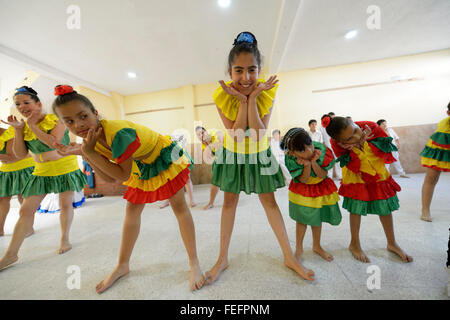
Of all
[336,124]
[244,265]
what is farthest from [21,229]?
[336,124]

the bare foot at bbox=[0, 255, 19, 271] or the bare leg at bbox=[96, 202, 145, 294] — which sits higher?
the bare leg at bbox=[96, 202, 145, 294]

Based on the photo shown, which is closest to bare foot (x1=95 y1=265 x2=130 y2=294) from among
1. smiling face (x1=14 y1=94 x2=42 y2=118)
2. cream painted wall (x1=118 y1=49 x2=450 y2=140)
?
smiling face (x1=14 y1=94 x2=42 y2=118)

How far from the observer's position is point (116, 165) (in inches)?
35.8

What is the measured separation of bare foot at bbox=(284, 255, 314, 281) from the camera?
99 centimetres

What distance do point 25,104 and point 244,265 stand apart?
221 cm

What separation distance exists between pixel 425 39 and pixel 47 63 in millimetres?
9192

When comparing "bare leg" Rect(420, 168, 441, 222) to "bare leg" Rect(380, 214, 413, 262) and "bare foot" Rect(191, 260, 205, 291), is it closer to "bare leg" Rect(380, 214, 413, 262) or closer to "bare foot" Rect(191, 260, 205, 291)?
"bare leg" Rect(380, 214, 413, 262)

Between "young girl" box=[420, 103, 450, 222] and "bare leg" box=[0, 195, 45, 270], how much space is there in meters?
3.77

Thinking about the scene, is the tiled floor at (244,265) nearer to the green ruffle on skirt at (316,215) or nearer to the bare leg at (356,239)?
the bare leg at (356,239)

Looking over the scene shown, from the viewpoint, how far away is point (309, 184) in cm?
117

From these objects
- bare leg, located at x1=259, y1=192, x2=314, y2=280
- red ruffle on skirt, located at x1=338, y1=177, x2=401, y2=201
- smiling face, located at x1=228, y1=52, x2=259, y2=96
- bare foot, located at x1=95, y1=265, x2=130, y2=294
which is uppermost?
smiling face, located at x1=228, y1=52, x2=259, y2=96

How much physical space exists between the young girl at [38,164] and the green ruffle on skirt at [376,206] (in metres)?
2.39

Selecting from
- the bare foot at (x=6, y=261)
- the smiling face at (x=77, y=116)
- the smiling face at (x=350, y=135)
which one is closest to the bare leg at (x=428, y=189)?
the smiling face at (x=350, y=135)
